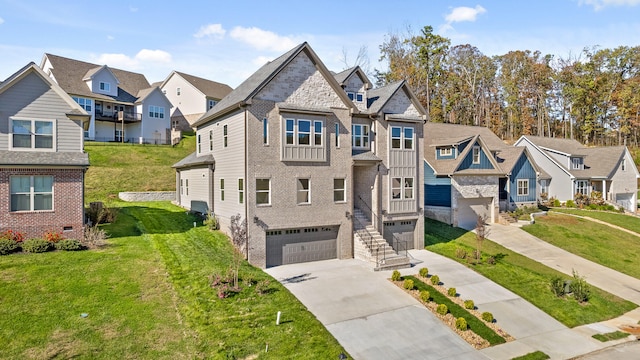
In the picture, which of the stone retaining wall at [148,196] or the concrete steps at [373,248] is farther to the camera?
the stone retaining wall at [148,196]

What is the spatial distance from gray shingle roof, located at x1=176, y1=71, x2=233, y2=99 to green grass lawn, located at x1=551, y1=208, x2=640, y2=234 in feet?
138

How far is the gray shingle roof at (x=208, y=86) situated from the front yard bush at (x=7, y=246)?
36996mm

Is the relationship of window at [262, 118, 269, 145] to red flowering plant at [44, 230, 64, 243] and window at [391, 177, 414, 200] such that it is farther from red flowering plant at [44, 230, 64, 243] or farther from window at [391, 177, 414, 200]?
red flowering plant at [44, 230, 64, 243]

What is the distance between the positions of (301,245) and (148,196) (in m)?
16.5

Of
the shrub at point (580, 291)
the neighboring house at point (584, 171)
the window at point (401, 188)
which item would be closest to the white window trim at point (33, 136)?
the window at point (401, 188)

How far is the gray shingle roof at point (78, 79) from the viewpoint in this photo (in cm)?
4144

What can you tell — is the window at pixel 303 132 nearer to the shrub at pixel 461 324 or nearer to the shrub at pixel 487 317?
the shrub at pixel 461 324

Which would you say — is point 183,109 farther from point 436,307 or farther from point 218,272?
point 436,307

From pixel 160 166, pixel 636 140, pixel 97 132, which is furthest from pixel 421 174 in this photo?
pixel 636 140

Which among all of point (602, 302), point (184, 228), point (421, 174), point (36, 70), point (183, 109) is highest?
point (183, 109)

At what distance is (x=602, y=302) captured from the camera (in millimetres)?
18047

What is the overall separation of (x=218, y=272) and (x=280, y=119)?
795 cm

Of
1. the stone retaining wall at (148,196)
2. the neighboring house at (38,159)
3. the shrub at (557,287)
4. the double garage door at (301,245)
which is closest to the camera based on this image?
the neighboring house at (38,159)

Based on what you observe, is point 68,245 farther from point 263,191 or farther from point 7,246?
point 263,191
